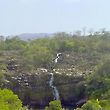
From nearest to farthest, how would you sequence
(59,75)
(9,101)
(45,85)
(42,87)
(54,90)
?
(9,101), (54,90), (42,87), (45,85), (59,75)

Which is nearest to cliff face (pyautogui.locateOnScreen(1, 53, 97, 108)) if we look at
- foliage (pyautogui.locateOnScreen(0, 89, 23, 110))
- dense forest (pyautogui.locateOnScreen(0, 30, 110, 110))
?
dense forest (pyautogui.locateOnScreen(0, 30, 110, 110))

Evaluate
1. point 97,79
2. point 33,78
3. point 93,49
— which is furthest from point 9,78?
point 93,49

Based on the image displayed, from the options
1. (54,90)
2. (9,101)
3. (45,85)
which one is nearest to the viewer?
(9,101)

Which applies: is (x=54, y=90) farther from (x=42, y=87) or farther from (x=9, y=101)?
(x=9, y=101)

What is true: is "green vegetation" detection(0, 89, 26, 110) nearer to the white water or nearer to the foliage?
the foliage

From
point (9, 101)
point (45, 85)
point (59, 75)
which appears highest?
point (9, 101)

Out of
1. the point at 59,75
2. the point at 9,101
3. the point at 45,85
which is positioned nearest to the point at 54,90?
the point at 45,85

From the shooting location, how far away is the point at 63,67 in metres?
59.8

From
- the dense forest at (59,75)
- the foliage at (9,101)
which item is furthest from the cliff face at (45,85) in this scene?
the foliage at (9,101)

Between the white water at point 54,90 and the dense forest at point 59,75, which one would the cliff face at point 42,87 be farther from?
the white water at point 54,90

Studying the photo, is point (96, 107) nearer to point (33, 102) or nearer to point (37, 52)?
point (33, 102)

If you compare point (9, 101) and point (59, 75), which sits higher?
point (9, 101)

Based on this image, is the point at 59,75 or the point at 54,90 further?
the point at 59,75

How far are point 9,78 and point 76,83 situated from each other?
901cm
